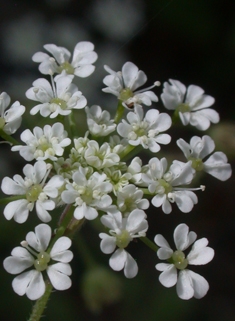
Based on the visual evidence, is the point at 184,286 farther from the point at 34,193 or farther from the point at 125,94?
the point at 125,94

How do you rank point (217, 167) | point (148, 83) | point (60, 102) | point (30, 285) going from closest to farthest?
point (30, 285), point (60, 102), point (217, 167), point (148, 83)

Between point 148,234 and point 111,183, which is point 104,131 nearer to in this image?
point 111,183

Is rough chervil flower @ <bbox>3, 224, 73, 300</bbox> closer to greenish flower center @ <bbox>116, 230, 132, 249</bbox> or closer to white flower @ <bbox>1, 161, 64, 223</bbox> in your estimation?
white flower @ <bbox>1, 161, 64, 223</bbox>

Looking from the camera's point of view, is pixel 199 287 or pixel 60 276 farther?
pixel 199 287

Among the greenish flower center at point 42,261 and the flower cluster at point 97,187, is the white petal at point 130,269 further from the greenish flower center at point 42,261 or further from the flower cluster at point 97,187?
the greenish flower center at point 42,261

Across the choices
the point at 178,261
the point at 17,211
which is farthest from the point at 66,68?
the point at 178,261

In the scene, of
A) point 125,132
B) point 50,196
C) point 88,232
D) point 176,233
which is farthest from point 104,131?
point 88,232

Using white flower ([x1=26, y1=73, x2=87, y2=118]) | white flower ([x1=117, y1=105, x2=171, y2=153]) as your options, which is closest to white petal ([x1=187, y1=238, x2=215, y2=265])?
white flower ([x1=117, y1=105, x2=171, y2=153])
